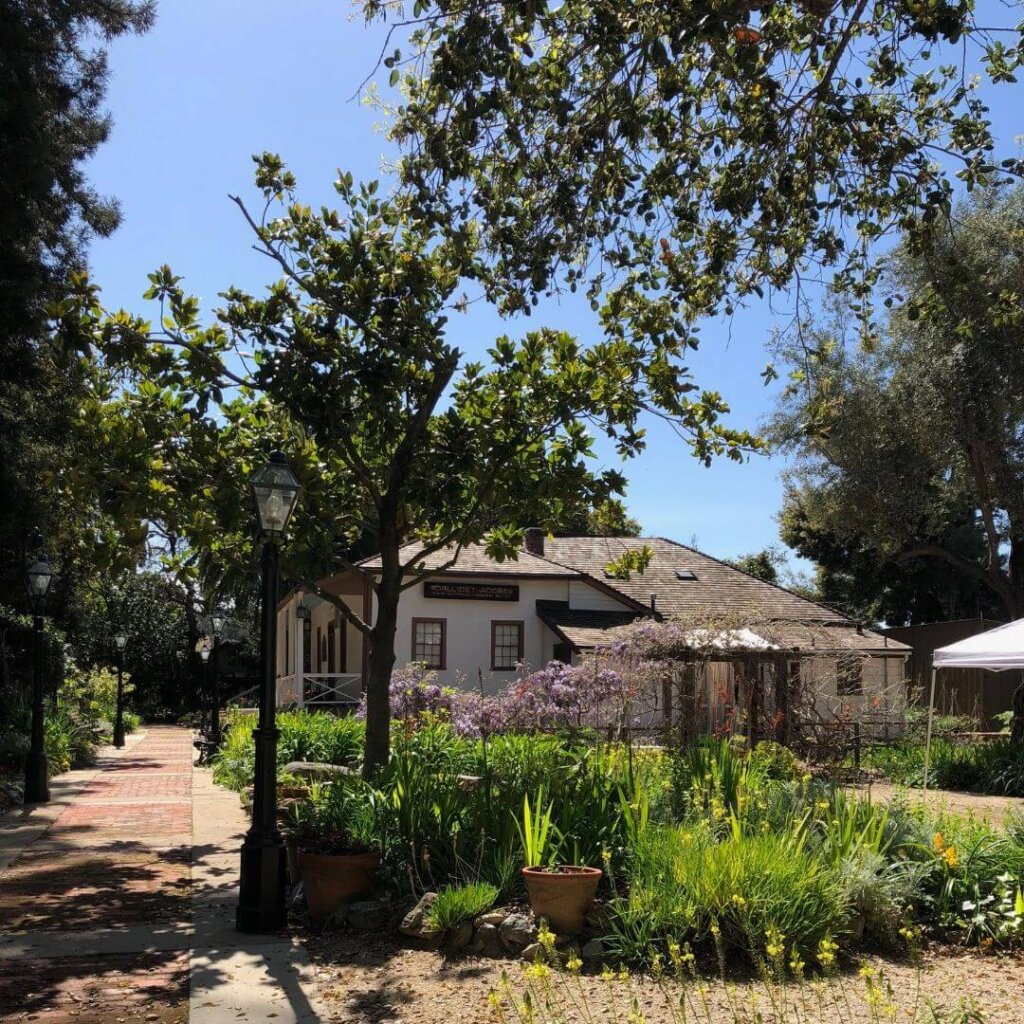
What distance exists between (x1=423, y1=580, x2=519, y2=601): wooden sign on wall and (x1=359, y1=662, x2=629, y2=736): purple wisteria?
308 inches

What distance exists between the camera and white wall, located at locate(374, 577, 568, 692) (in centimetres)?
2523

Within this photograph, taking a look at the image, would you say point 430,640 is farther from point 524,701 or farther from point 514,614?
point 524,701

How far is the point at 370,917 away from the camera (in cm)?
721

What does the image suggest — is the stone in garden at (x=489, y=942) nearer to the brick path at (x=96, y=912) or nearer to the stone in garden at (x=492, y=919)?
the stone in garden at (x=492, y=919)

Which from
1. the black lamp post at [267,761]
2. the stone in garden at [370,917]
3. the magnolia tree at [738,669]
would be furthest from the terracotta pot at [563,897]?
the magnolia tree at [738,669]

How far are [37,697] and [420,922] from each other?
36.2 feet

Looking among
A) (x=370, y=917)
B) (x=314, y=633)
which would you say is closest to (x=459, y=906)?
(x=370, y=917)

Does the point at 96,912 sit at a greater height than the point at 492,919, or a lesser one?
lesser

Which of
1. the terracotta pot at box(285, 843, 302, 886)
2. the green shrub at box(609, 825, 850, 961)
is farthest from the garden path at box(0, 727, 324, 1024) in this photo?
the green shrub at box(609, 825, 850, 961)

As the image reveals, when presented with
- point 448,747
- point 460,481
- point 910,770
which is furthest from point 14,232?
point 910,770

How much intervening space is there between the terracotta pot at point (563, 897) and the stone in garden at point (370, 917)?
1282mm

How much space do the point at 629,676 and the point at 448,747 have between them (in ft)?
14.6

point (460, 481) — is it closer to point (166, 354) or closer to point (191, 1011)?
point (166, 354)

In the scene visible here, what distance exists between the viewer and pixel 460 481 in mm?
9688
